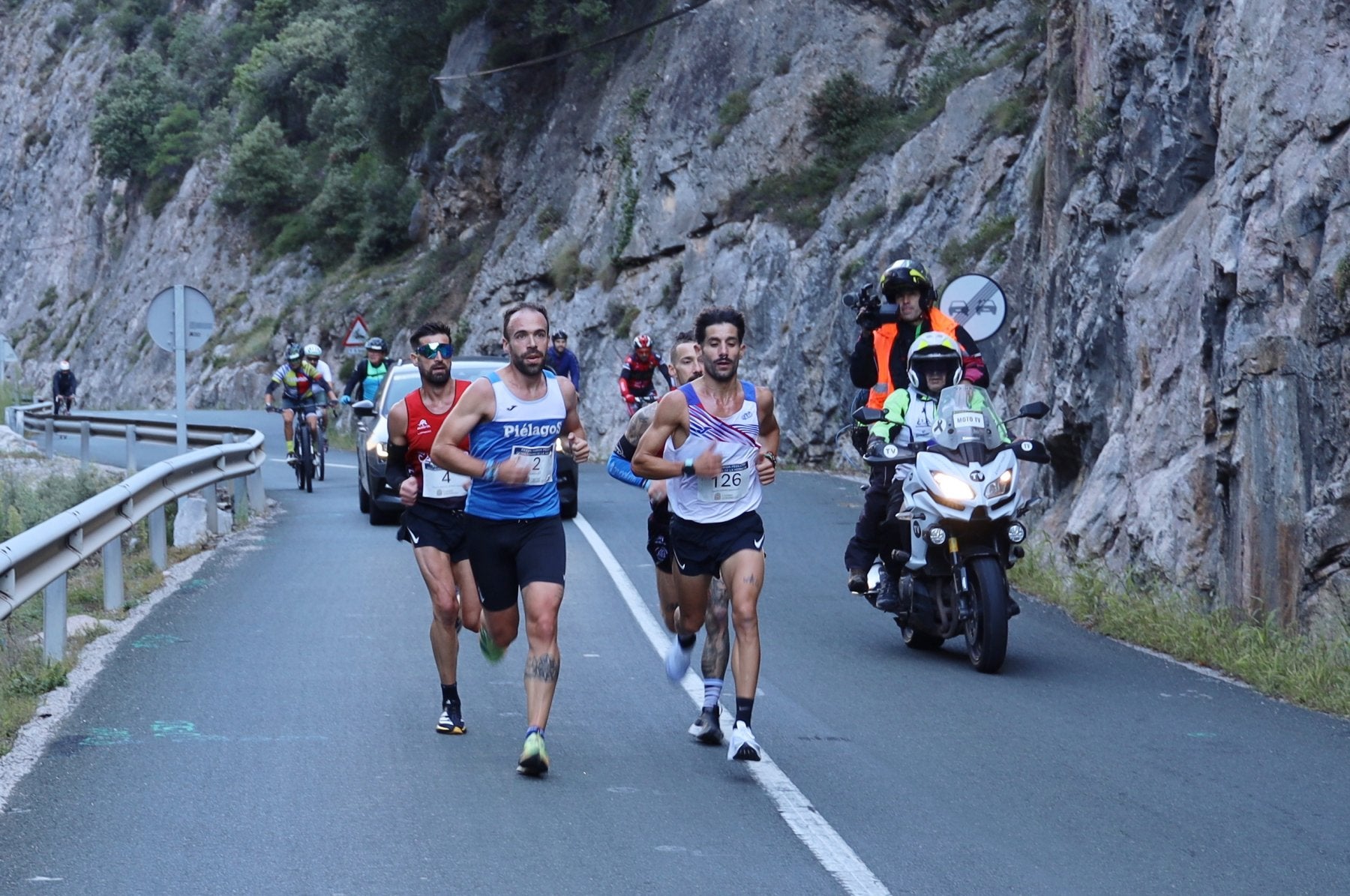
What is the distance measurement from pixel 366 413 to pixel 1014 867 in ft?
40.5

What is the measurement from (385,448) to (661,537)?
361 inches

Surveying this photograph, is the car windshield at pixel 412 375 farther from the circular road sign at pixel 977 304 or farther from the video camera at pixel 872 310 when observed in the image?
the video camera at pixel 872 310

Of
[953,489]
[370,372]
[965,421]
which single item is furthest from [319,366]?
[953,489]

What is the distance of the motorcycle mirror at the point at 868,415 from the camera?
372 inches

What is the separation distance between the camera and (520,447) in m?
7.23

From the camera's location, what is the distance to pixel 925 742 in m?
7.59

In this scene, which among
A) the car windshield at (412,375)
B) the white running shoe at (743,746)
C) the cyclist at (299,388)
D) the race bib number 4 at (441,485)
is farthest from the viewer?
the cyclist at (299,388)

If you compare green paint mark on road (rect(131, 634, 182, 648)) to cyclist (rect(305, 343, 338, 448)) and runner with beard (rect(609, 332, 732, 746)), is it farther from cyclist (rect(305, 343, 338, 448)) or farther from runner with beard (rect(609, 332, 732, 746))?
cyclist (rect(305, 343, 338, 448))

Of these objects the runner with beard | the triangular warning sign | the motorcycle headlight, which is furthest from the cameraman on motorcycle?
the triangular warning sign

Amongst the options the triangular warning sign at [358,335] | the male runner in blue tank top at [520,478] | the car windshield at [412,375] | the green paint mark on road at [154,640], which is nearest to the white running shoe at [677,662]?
the male runner in blue tank top at [520,478]

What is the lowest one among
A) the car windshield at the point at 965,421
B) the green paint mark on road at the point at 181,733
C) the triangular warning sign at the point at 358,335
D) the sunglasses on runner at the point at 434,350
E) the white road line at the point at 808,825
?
the green paint mark on road at the point at 181,733

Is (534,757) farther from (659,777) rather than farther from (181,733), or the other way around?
(181,733)

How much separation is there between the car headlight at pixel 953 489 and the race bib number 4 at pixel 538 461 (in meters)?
2.69

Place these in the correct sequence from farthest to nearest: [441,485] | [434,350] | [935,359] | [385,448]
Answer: [385,448]
[935,359]
[434,350]
[441,485]
